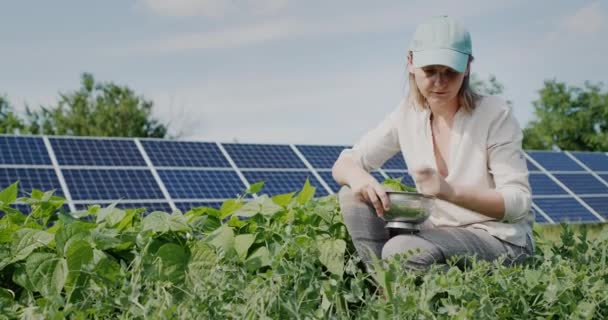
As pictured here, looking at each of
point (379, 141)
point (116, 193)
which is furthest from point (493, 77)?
point (379, 141)

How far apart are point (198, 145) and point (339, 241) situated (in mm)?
8820

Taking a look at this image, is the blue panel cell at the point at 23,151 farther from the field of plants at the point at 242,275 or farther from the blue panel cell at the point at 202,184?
the field of plants at the point at 242,275

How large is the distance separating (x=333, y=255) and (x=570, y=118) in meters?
36.5

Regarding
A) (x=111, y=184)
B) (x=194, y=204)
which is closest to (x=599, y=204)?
(x=194, y=204)

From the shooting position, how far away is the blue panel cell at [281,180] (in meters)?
11.1

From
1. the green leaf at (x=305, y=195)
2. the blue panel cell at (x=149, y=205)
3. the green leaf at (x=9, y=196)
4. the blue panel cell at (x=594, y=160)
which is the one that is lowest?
the blue panel cell at (x=594, y=160)

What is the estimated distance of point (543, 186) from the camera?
13688mm

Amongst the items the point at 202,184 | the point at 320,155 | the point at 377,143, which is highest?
the point at 377,143

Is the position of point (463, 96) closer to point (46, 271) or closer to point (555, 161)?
point (46, 271)

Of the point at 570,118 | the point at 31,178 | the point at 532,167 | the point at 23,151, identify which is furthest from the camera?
the point at 570,118

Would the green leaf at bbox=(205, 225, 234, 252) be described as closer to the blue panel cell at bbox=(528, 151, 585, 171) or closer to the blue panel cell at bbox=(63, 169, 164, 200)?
the blue panel cell at bbox=(63, 169, 164, 200)

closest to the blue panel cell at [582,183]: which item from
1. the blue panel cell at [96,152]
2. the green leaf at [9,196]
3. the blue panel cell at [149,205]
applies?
the blue panel cell at [149,205]

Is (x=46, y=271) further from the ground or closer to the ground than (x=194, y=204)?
further from the ground

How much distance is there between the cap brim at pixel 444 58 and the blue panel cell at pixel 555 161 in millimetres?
11779
